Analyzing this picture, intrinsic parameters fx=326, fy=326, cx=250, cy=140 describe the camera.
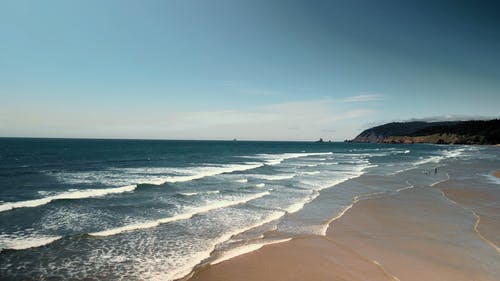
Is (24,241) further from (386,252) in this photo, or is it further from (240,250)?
(386,252)

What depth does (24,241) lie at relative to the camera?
38.7ft

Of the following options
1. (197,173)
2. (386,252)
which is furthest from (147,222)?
(197,173)

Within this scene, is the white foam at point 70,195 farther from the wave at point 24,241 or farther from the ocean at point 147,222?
the wave at point 24,241

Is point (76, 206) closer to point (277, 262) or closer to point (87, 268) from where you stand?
point (87, 268)

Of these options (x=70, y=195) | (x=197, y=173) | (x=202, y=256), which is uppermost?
(x=197, y=173)

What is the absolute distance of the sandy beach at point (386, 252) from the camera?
918 centimetres

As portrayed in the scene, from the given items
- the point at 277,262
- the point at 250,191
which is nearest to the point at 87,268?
the point at 277,262

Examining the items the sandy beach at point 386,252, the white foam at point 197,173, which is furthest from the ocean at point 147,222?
the white foam at point 197,173

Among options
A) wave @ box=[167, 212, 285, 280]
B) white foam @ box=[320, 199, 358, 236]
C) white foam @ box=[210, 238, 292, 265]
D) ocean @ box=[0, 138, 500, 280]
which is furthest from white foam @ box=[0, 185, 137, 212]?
white foam @ box=[320, 199, 358, 236]

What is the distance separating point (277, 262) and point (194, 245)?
11.0 ft

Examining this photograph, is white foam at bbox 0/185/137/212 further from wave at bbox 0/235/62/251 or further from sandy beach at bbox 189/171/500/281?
sandy beach at bbox 189/171/500/281

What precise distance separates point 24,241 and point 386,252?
42.0 feet

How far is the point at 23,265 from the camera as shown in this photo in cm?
959

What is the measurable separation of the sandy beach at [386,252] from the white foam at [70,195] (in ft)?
46.2
